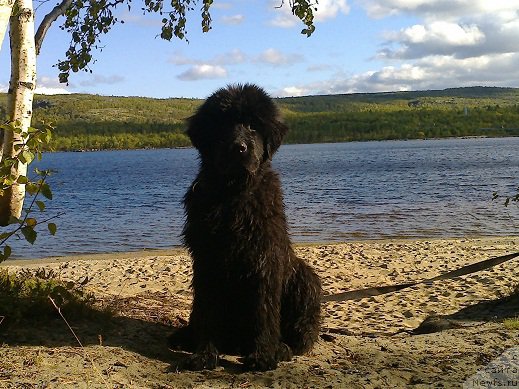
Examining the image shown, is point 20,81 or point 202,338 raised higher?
point 20,81

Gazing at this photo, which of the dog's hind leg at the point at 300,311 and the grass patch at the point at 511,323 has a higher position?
the dog's hind leg at the point at 300,311

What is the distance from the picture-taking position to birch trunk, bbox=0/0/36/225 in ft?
14.9

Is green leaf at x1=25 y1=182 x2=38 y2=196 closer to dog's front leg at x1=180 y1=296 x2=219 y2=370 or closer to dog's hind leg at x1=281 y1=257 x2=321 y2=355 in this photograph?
dog's front leg at x1=180 y1=296 x2=219 y2=370

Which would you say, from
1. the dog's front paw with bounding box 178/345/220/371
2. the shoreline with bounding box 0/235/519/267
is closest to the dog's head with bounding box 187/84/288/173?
the dog's front paw with bounding box 178/345/220/371

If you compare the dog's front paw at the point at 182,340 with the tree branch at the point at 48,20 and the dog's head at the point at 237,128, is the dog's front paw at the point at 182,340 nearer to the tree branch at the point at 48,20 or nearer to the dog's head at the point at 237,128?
the dog's head at the point at 237,128

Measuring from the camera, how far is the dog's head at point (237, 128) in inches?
172

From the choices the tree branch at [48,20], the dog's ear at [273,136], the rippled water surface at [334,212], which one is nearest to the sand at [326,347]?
the dog's ear at [273,136]

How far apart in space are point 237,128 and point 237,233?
85 centimetres

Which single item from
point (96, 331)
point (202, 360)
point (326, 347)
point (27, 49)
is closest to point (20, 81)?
point (27, 49)

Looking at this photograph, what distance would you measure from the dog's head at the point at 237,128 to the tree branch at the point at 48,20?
1.97m

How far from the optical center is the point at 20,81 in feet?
15.0

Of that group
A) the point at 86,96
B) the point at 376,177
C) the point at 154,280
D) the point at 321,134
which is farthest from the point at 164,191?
the point at 86,96

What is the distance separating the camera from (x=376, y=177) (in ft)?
130

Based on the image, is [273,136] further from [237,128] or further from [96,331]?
[96,331]
